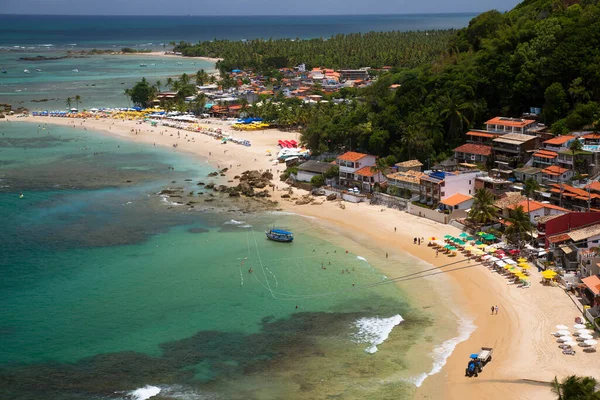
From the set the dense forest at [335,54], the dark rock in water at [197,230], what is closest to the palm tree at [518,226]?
the dark rock in water at [197,230]

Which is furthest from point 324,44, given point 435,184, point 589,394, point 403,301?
point 589,394

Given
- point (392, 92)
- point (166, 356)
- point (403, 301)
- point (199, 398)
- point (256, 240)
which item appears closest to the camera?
point (199, 398)

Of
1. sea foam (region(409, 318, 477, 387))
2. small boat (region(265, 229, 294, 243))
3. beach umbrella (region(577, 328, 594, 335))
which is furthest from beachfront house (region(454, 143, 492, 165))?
beach umbrella (region(577, 328, 594, 335))

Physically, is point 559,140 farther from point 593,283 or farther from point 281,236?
point 281,236

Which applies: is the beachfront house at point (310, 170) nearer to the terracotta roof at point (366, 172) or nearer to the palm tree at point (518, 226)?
the terracotta roof at point (366, 172)

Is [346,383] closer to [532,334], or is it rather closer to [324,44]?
[532,334]

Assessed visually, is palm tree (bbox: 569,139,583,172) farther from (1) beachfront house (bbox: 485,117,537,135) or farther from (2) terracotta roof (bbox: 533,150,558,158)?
(1) beachfront house (bbox: 485,117,537,135)

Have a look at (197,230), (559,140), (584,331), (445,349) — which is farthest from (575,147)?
(197,230)
